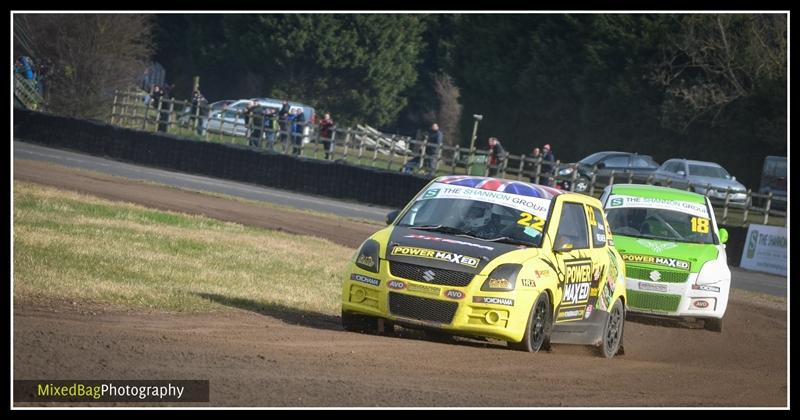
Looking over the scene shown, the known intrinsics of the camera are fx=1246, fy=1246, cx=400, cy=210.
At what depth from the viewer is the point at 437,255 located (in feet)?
34.2

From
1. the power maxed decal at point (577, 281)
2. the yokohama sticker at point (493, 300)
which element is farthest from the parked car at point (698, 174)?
the yokohama sticker at point (493, 300)

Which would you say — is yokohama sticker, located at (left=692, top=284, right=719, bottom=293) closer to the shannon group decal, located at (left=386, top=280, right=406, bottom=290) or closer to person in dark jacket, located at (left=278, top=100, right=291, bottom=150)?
the shannon group decal, located at (left=386, top=280, right=406, bottom=290)

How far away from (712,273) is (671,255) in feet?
1.80

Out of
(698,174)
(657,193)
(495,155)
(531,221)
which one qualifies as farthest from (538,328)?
(698,174)

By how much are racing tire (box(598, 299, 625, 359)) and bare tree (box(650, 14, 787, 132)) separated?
33.7 m

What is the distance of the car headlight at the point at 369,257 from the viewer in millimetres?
10623

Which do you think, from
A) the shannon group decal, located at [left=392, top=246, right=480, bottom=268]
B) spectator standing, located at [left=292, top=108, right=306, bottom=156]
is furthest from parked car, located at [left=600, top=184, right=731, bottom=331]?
spectator standing, located at [left=292, top=108, right=306, bottom=156]

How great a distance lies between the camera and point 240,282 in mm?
14891

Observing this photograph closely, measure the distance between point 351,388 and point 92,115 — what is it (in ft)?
128

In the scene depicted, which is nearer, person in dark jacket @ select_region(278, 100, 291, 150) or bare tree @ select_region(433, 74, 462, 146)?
person in dark jacket @ select_region(278, 100, 291, 150)

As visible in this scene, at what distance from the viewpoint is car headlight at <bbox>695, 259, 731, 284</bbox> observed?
15.2m

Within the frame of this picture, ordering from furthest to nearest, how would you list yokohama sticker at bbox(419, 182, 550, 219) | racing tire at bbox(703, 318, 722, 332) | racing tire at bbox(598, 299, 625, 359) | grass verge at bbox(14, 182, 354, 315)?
racing tire at bbox(703, 318, 722, 332)
grass verge at bbox(14, 182, 354, 315)
racing tire at bbox(598, 299, 625, 359)
yokohama sticker at bbox(419, 182, 550, 219)

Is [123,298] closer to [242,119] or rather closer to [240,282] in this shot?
[240,282]
